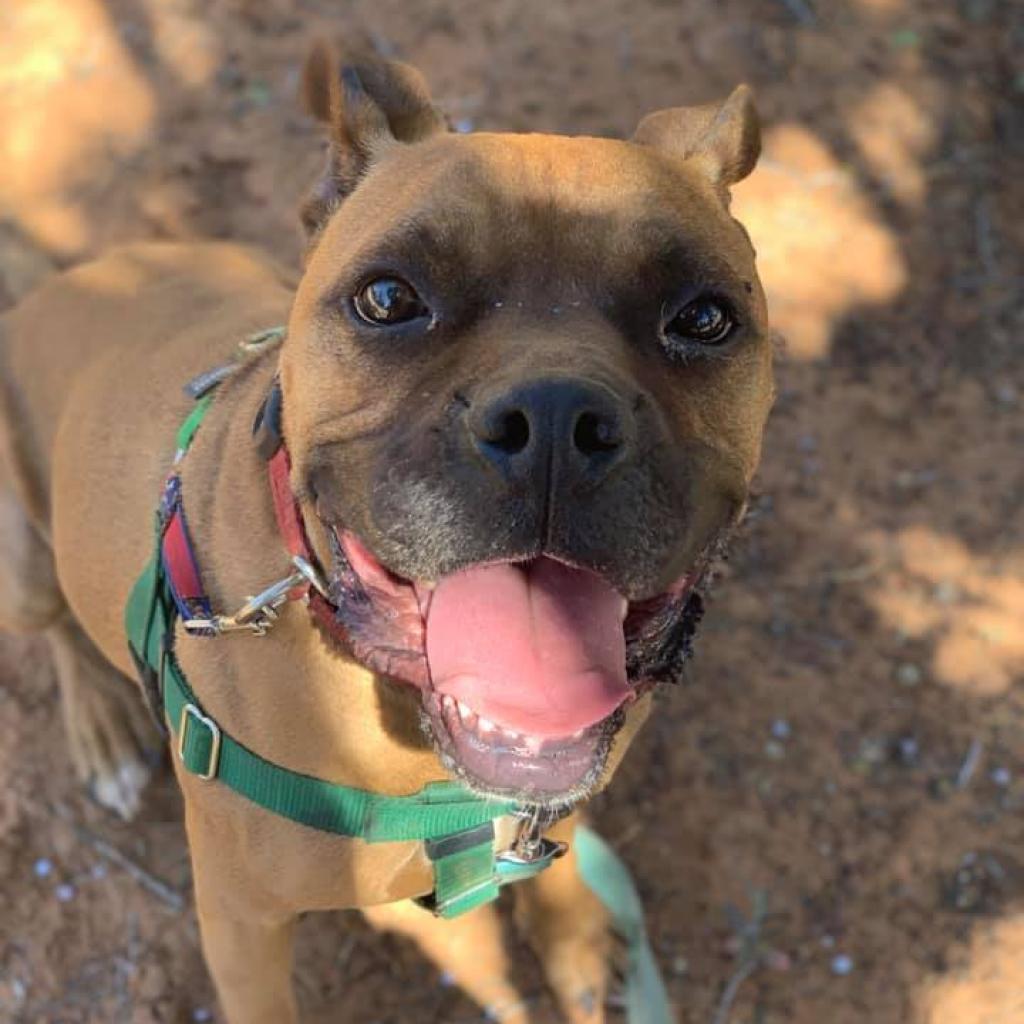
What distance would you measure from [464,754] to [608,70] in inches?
165

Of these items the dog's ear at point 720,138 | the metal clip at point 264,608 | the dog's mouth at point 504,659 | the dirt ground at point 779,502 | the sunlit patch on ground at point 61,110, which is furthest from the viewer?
the sunlit patch on ground at point 61,110

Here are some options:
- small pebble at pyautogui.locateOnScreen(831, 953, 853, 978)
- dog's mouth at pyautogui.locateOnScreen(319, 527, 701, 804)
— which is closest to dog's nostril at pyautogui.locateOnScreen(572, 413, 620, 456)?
dog's mouth at pyautogui.locateOnScreen(319, 527, 701, 804)

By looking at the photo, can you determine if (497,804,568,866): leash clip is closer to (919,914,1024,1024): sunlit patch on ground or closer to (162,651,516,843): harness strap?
(162,651,516,843): harness strap

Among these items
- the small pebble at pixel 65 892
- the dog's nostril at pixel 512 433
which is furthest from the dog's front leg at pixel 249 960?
the dog's nostril at pixel 512 433

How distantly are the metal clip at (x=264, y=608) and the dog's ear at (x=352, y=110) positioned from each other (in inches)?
30.2

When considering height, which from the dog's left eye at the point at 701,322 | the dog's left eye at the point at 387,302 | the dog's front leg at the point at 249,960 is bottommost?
the dog's front leg at the point at 249,960

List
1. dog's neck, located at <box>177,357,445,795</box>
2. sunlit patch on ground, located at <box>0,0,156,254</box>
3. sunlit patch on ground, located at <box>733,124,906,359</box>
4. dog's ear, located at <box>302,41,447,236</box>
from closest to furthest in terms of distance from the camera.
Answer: dog's neck, located at <box>177,357,445,795</box>
dog's ear, located at <box>302,41,447,236</box>
sunlit patch on ground, located at <box>733,124,906,359</box>
sunlit patch on ground, located at <box>0,0,156,254</box>

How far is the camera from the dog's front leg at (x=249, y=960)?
2.71 metres

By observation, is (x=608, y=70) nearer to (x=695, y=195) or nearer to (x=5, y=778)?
(x=695, y=195)

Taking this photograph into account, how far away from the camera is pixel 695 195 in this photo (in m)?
2.39

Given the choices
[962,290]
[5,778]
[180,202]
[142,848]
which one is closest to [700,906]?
[142,848]

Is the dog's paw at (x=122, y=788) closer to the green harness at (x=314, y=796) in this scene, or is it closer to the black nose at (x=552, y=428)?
the green harness at (x=314, y=796)

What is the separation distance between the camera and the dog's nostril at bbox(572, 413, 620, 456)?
188 cm

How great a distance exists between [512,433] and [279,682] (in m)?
0.80
